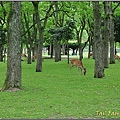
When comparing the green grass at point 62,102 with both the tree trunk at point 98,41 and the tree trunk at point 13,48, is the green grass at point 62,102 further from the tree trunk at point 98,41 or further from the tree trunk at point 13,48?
the tree trunk at point 98,41

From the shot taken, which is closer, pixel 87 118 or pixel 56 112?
pixel 87 118

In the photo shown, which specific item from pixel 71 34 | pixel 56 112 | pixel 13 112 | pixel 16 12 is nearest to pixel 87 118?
pixel 56 112

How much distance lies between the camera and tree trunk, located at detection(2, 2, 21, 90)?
1005 cm

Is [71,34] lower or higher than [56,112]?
higher

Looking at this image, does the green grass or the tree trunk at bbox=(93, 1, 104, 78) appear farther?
the tree trunk at bbox=(93, 1, 104, 78)

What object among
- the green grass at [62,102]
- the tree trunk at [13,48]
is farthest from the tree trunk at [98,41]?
the tree trunk at [13,48]

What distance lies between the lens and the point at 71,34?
79.6 ft

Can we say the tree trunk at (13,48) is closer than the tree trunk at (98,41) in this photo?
Yes

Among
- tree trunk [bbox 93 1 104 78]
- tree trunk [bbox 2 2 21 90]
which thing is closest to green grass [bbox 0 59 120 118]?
tree trunk [bbox 2 2 21 90]

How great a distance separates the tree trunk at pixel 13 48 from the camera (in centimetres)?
1005

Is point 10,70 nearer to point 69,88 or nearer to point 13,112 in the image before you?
point 69,88

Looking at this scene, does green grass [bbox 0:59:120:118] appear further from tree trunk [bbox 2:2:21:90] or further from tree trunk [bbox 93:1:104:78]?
tree trunk [bbox 93:1:104:78]

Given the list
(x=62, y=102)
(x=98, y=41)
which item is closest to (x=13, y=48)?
(x=62, y=102)

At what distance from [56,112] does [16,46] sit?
12.4ft
